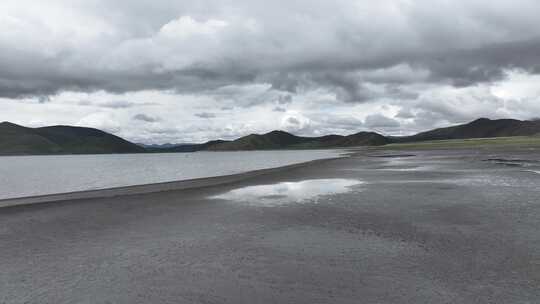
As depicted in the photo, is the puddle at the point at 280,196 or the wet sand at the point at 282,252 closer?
the wet sand at the point at 282,252

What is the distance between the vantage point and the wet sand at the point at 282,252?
945cm

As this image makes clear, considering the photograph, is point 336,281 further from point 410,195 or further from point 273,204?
point 410,195

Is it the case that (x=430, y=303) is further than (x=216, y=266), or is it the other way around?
(x=216, y=266)

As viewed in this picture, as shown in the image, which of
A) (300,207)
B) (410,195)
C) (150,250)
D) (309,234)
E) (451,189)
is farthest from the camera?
(451,189)

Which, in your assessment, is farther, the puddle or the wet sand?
the puddle

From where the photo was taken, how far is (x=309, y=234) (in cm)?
1574

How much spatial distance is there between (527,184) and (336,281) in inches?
1142

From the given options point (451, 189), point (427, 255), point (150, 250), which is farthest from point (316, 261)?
point (451, 189)

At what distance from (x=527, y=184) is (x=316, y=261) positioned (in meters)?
Answer: 28.0

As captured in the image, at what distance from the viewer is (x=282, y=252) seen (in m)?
13.1

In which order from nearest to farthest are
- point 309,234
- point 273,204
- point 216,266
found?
1. point 216,266
2. point 309,234
3. point 273,204

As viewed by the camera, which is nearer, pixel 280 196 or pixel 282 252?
pixel 282 252

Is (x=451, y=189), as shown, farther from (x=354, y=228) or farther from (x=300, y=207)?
(x=354, y=228)

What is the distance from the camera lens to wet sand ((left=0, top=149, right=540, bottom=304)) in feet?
31.0
